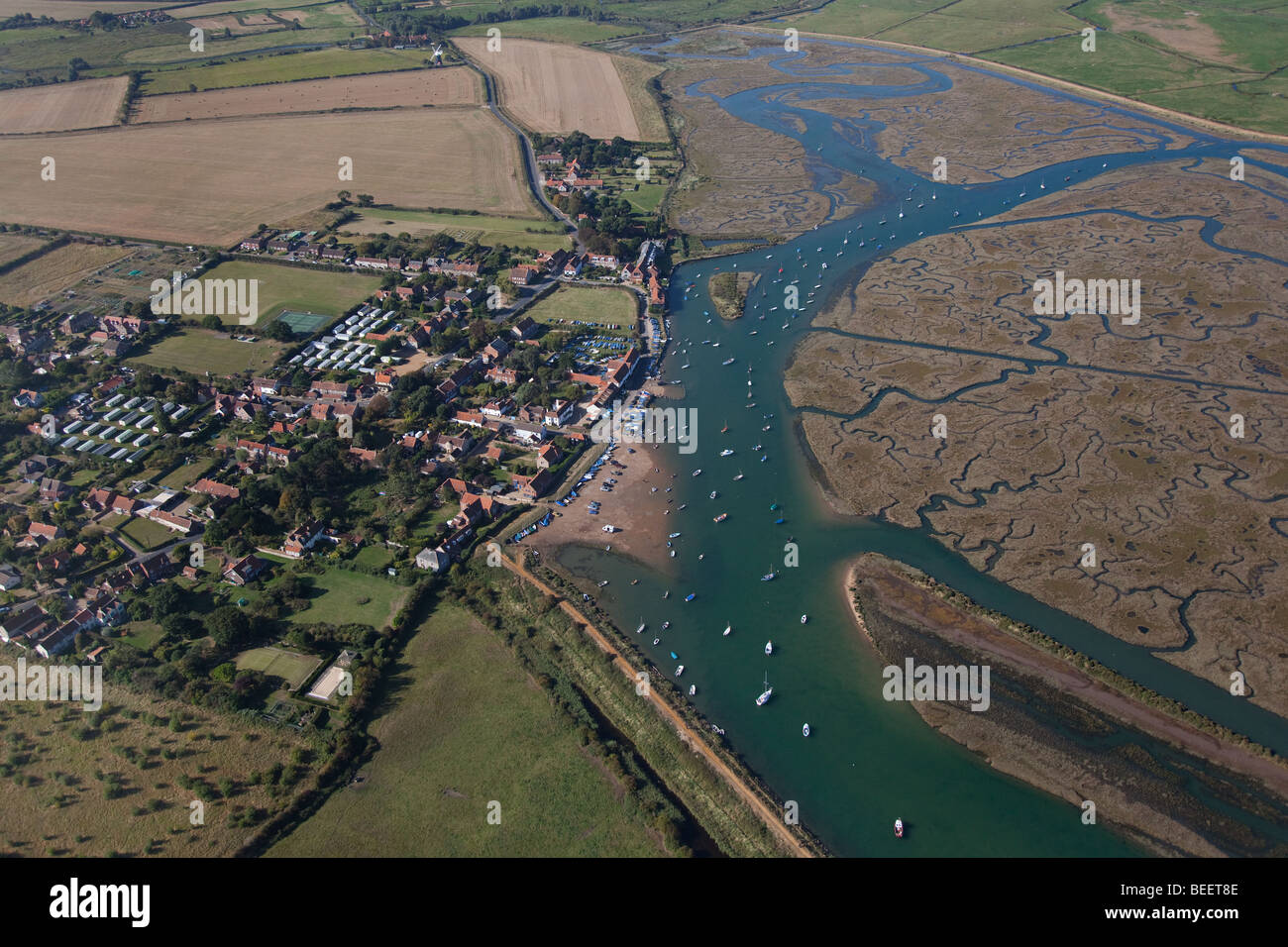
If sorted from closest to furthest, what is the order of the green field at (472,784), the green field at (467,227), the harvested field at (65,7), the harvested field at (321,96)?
the green field at (472,784) → the green field at (467,227) → the harvested field at (321,96) → the harvested field at (65,7)

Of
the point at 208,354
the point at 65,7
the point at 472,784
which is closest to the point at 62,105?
the point at 65,7

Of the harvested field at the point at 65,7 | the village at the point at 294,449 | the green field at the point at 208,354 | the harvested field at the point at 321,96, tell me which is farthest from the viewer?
the harvested field at the point at 65,7

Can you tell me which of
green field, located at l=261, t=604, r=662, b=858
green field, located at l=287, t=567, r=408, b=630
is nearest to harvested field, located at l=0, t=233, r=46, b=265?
green field, located at l=287, t=567, r=408, b=630

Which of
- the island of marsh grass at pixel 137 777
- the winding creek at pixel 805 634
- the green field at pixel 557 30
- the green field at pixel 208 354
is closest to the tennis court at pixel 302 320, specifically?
the green field at pixel 208 354

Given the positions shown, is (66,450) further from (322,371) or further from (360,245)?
(360,245)

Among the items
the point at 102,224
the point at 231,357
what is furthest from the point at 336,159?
the point at 231,357

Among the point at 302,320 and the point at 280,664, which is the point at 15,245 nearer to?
the point at 302,320

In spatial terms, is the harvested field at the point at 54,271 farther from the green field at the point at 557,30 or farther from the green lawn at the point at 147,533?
the green field at the point at 557,30

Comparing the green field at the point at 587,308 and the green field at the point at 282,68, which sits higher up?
the green field at the point at 282,68
